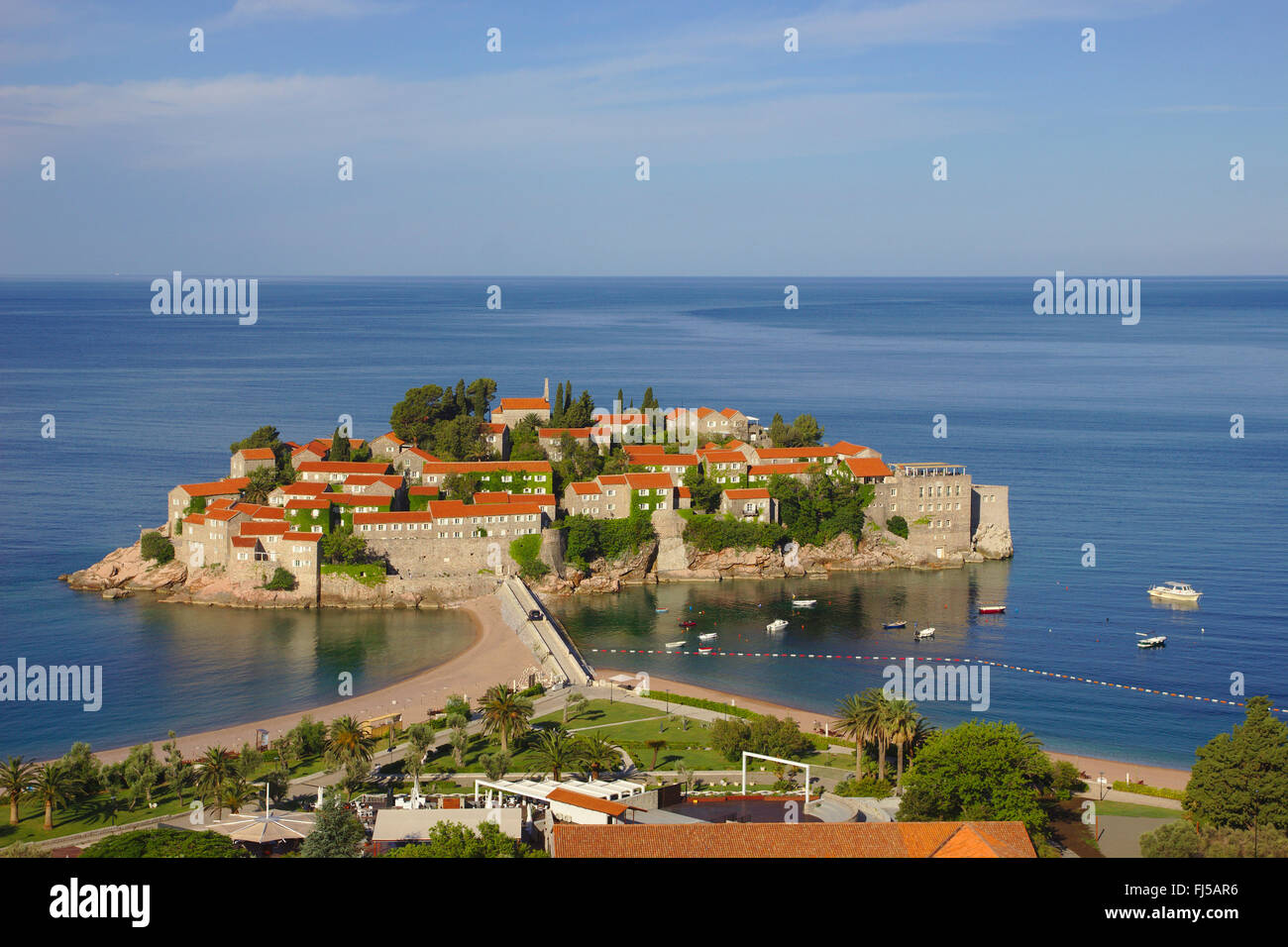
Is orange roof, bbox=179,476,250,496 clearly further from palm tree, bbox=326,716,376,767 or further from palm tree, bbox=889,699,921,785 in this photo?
palm tree, bbox=889,699,921,785

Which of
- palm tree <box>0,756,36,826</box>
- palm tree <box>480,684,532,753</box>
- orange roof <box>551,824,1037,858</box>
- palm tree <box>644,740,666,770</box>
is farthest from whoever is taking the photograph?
palm tree <box>480,684,532,753</box>

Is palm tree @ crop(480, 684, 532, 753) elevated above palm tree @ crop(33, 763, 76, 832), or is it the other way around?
palm tree @ crop(480, 684, 532, 753)

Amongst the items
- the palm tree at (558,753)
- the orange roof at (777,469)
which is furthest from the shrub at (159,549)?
the palm tree at (558,753)

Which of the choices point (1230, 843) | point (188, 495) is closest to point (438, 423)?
point (188, 495)

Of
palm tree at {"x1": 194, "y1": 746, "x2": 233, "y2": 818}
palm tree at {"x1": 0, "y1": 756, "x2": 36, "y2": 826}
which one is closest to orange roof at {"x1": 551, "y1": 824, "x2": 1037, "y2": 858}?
palm tree at {"x1": 194, "y1": 746, "x2": 233, "y2": 818}

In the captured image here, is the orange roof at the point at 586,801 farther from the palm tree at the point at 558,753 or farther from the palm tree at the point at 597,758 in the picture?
the palm tree at the point at 597,758
